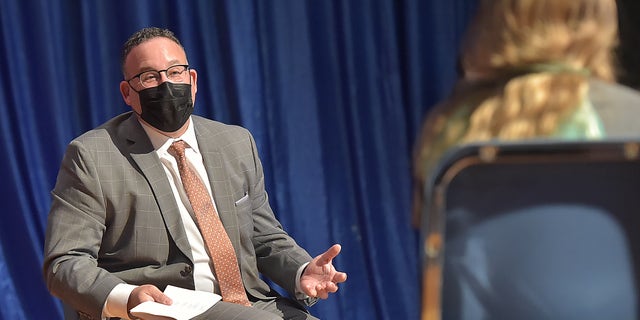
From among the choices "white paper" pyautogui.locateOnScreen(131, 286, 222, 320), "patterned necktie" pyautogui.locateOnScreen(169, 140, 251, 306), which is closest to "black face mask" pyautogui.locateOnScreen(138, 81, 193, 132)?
"patterned necktie" pyautogui.locateOnScreen(169, 140, 251, 306)

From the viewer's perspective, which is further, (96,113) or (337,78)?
(337,78)

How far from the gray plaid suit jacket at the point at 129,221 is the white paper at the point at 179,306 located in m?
0.11

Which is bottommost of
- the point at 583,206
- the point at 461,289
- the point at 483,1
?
the point at 461,289

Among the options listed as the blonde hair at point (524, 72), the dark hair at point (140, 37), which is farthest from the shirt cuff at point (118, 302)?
the blonde hair at point (524, 72)

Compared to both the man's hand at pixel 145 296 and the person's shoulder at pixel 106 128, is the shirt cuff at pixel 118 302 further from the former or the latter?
the person's shoulder at pixel 106 128

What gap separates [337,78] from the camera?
408 centimetres

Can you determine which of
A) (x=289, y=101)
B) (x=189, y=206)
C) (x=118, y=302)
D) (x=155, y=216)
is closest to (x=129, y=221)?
(x=155, y=216)

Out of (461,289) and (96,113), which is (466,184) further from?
(96,113)

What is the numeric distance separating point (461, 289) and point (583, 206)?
0.21 m

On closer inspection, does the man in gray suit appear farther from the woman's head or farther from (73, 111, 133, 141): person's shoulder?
the woman's head

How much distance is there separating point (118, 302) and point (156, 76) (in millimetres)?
722

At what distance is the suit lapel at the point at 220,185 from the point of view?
272 centimetres

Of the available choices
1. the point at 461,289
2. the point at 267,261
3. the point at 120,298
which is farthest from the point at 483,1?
the point at 267,261

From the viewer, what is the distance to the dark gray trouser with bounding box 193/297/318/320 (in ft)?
8.28
